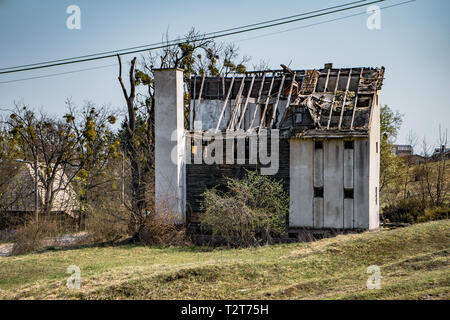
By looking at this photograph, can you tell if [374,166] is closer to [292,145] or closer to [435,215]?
[292,145]

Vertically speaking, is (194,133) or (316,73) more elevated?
(316,73)

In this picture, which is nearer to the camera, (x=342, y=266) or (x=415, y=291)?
(x=415, y=291)

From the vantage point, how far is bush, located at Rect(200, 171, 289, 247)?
72.6 ft

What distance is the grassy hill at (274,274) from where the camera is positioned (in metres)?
12.3

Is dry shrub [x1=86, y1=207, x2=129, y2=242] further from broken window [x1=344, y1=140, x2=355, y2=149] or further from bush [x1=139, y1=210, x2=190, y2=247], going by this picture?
broken window [x1=344, y1=140, x2=355, y2=149]

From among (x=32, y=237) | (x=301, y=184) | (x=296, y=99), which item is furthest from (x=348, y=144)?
(x=32, y=237)

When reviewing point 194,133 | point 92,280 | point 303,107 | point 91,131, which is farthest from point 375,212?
point 91,131

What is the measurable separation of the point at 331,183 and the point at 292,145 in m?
2.52

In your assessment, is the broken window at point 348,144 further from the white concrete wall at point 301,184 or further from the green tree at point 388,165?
the green tree at point 388,165

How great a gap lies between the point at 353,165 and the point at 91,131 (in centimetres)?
2270

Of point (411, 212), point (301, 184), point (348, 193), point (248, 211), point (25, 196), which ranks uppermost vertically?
point (301, 184)

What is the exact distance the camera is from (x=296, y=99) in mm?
25297

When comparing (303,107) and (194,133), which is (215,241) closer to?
(194,133)
